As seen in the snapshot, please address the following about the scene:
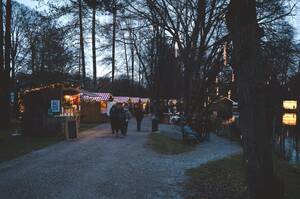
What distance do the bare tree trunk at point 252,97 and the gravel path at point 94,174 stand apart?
209 cm

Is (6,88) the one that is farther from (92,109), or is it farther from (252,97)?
(252,97)

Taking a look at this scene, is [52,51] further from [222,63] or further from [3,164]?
[3,164]

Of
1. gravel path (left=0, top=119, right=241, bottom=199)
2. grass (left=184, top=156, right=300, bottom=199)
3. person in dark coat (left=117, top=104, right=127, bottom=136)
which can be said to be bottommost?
grass (left=184, top=156, right=300, bottom=199)

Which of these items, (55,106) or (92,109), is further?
(92,109)

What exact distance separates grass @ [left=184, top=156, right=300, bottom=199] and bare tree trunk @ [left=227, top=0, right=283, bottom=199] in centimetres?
129

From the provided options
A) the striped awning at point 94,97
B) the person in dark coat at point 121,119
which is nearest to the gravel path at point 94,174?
the person in dark coat at point 121,119

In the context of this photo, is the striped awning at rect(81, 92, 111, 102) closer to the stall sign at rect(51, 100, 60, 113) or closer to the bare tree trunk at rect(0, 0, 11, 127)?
the bare tree trunk at rect(0, 0, 11, 127)

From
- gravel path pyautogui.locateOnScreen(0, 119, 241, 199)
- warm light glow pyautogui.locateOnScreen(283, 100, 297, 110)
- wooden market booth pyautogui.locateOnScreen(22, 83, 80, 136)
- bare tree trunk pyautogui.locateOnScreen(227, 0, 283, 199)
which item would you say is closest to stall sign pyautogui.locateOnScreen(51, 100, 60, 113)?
wooden market booth pyautogui.locateOnScreen(22, 83, 80, 136)

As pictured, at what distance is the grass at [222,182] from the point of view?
9156 millimetres

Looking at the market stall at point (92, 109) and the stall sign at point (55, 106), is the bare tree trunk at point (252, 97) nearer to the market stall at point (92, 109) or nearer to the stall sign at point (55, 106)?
the stall sign at point (55, 106)

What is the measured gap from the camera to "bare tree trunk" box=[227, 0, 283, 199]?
7336 mm

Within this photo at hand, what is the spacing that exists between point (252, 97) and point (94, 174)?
4984 mm

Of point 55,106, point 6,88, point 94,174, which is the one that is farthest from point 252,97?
point 6,88

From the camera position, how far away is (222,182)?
419 inches
